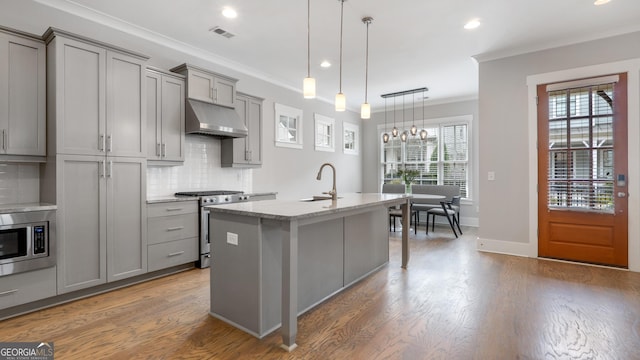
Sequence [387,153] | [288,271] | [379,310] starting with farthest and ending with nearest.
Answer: [387,153]
[379,310]
[288,271]

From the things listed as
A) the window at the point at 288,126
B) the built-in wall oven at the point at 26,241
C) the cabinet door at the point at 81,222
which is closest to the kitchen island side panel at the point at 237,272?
the cabinet door at the point at 81,222

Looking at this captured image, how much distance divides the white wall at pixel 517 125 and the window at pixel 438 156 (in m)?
2.55

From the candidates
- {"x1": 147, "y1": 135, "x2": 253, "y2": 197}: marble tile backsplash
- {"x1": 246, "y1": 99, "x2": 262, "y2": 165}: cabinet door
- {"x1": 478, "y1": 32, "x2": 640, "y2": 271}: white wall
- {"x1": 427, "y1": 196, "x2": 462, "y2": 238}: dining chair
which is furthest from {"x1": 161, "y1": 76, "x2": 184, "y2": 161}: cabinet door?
{"x1": 427, "y1": 196, "x2": 462, "y2": 238}: dining chair

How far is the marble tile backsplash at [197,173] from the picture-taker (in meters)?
3.94

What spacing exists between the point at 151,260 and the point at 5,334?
121cm

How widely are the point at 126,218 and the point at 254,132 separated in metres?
2.28

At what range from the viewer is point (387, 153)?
8.06m

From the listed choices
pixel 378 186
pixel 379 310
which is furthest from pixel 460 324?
pixel 378 186

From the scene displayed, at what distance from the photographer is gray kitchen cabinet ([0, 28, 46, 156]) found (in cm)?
258

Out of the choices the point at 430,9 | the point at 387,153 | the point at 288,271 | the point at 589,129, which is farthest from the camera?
the point at 387,153

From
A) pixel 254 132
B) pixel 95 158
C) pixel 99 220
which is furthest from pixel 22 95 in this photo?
pixel 254 132

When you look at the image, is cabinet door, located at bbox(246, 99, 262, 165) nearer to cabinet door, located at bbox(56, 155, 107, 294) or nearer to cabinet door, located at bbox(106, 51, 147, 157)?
cabinet door, located at bbox(106, 51, 147, 157)

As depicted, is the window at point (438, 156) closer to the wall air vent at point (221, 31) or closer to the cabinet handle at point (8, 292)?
the wall air vent at point (221, 31)

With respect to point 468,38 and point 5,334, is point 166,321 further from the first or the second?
point 468,38
